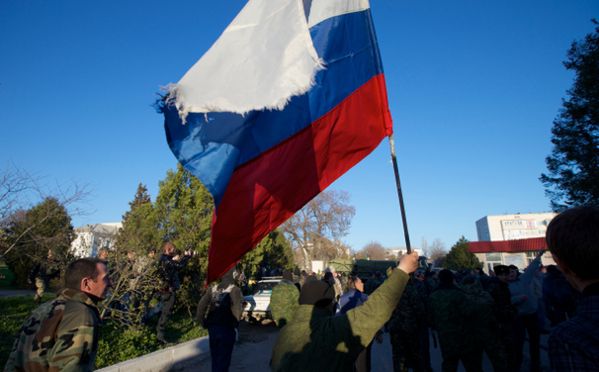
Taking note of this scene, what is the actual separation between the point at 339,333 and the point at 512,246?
52121mm

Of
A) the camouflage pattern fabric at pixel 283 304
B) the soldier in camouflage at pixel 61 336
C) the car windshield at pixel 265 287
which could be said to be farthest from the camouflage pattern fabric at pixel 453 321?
the car windshield at pixel 265 287

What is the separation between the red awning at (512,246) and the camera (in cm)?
4119

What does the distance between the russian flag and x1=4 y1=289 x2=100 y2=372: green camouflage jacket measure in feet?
3.40

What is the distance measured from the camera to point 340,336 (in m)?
2.03

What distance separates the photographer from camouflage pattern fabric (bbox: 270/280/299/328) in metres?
5.22

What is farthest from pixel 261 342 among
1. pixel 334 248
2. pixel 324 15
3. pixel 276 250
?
pixel 334 248

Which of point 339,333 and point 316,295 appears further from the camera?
point 316,295

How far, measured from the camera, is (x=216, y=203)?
304 cm

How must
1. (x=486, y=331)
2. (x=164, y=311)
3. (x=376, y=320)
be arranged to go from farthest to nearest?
(x=164, y=311) → (x=486, y=331) → (x=376, y=320)

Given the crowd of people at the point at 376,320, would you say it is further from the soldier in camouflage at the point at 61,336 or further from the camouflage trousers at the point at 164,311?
the camouflage trousers at the point at 164,311

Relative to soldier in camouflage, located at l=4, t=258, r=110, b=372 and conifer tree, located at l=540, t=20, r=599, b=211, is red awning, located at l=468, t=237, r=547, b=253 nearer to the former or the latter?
conifer tree, located at l=540, t=20, r=599, b=211

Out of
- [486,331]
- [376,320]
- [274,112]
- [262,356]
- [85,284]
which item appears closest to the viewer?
[376,320]

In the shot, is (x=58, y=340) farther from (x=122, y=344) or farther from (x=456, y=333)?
(x=122, y=344)

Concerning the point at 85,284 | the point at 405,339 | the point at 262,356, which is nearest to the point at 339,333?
the point at 85,284
